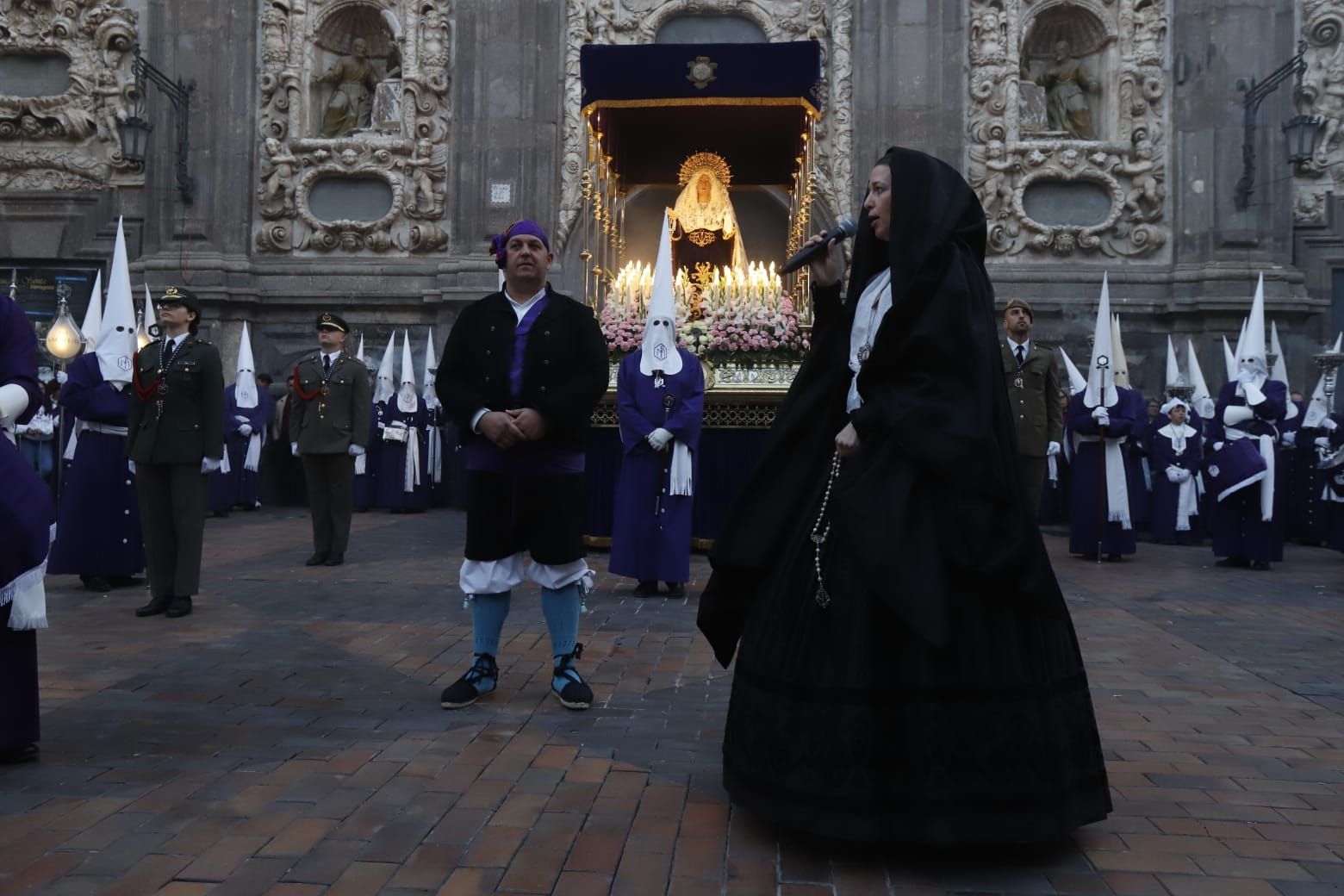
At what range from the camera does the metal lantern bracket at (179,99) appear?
52.2 ft

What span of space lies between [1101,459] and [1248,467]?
128cm

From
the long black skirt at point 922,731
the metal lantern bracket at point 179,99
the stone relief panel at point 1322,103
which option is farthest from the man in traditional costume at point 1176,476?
the metal lantern bracket at point 179,99

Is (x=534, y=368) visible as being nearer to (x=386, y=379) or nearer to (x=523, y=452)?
(x=523, y=452)

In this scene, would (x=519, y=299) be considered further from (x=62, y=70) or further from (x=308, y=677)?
(x=62, y=70)

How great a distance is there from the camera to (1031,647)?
2971 millimetres

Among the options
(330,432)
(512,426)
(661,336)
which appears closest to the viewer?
(512,426)

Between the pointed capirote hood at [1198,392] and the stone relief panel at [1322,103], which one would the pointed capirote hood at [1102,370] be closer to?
the pointed capirote hood at [1198,392]

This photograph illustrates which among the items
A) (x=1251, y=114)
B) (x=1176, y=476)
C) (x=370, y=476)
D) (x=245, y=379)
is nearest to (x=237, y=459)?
(x=245, y=379)

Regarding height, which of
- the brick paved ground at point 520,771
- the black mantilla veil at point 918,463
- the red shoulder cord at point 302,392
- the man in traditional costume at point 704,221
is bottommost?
the brick paved ground at point 520,771

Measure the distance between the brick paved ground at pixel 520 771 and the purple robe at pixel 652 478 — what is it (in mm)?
937

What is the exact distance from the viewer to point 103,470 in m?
7.85

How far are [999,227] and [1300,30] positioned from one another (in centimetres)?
505

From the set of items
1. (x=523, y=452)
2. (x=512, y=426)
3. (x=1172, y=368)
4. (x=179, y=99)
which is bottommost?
(x=523, y=452)

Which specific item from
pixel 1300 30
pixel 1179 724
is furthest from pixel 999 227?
pixel 1179 724
